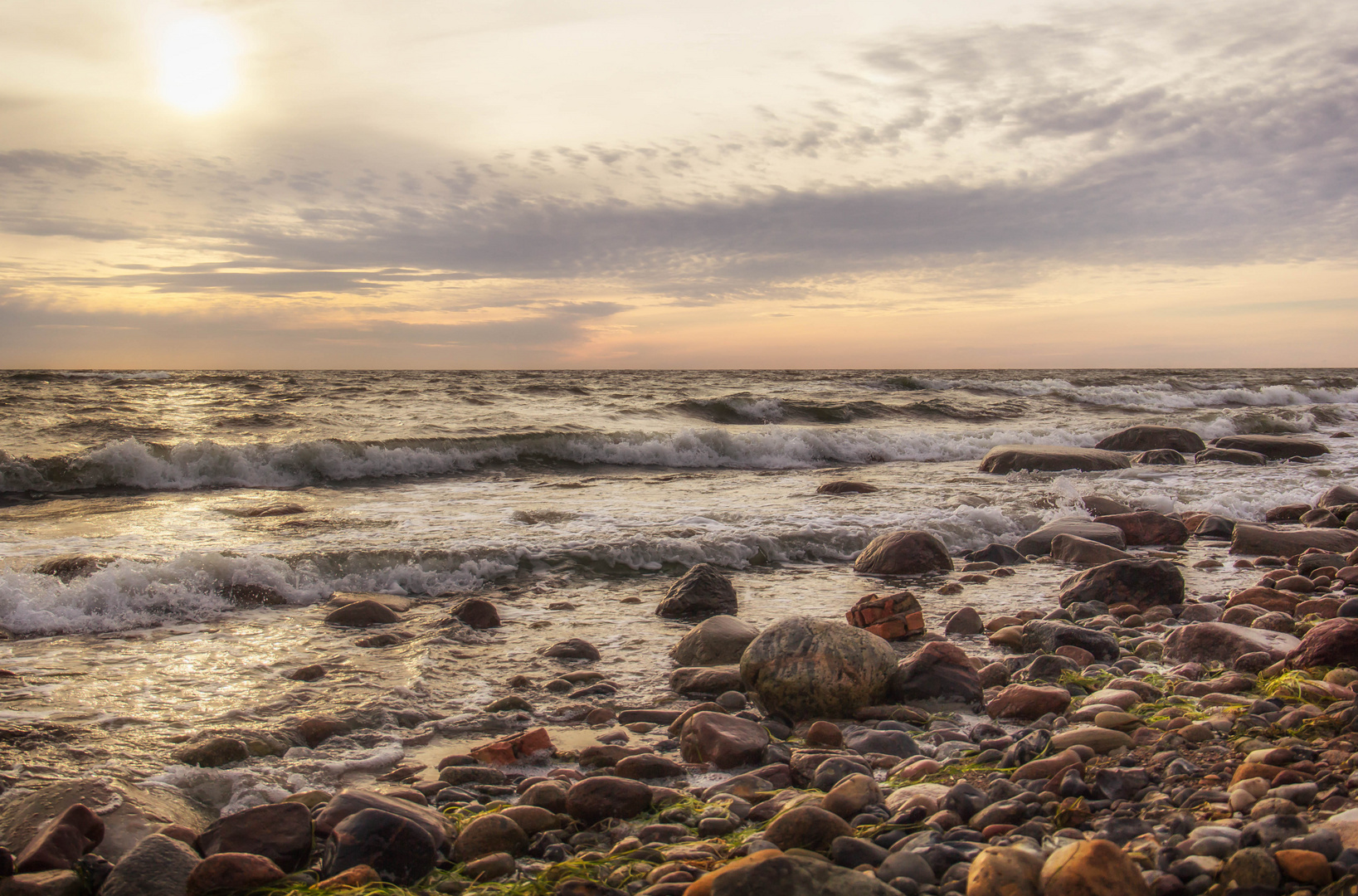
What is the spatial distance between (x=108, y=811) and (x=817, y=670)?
271 centimetres

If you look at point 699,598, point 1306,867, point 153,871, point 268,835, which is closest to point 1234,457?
point 699,598

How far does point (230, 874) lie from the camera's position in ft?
7.14

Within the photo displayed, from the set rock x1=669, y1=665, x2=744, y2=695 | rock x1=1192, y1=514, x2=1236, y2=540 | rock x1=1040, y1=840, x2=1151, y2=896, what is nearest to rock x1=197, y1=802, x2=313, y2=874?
rock x1=669, y1=665, x2=744, y2=695

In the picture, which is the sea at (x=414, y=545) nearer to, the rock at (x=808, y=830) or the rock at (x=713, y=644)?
the rock at (x=713, y=644)

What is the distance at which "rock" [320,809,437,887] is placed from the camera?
2.26 m

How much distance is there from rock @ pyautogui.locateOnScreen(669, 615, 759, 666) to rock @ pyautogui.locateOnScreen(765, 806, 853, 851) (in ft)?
5.90

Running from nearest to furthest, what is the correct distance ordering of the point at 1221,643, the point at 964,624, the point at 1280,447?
the point at 1221,643, the point at 964,624, the point at 1280,447

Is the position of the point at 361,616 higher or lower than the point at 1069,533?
lower

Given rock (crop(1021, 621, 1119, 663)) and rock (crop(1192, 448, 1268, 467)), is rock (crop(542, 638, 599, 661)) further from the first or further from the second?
rock (crop(1192, 448, 1268, 467))

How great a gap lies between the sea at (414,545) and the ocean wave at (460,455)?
0.05 m

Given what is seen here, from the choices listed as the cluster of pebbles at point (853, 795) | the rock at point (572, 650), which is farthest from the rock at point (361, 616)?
the rock at point (572, 650)

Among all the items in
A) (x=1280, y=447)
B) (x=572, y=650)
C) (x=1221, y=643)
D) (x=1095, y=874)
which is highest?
(x=1280, y=447)

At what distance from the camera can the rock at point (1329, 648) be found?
3.23 m

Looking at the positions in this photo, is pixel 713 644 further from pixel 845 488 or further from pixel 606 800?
pixel 845 488
